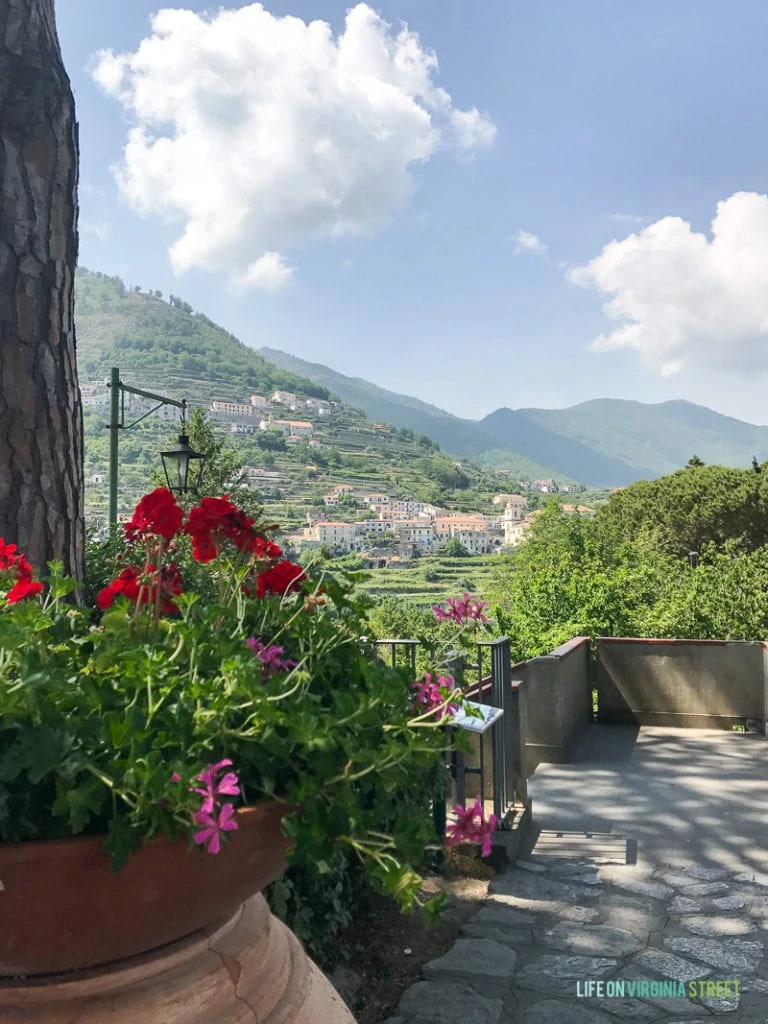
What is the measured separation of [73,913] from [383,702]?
0.38 metres

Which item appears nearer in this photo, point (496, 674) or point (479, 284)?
point (496, 674)

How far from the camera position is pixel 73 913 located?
0.83m

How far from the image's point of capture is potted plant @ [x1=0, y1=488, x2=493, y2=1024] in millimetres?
792

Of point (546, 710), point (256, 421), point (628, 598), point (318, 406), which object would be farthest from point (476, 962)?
point (318, 406)

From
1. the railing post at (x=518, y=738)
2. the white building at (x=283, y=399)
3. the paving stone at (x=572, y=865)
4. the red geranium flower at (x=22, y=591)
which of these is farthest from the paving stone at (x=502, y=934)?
the white building at (x=283, y=399)

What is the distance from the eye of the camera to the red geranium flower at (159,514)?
4.11ft

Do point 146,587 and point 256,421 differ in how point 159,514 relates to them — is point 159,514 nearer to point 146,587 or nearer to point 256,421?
point 146,587

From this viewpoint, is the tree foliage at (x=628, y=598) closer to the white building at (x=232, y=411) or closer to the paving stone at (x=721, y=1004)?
the paving stone at (x=721, y=1004)

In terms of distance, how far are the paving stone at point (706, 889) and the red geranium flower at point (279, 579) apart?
2794 millimetres

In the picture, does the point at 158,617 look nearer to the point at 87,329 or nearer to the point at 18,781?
the point at 18,781

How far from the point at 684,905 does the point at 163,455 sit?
5211mm

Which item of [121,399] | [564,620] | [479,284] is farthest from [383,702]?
[479,284]

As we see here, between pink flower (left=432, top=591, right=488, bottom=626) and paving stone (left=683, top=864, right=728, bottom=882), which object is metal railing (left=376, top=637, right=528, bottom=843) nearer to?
paving stone (left=683, top=864, right=728, bottom=882)

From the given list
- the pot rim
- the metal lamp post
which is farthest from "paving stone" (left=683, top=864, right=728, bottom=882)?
the metal lamp post
